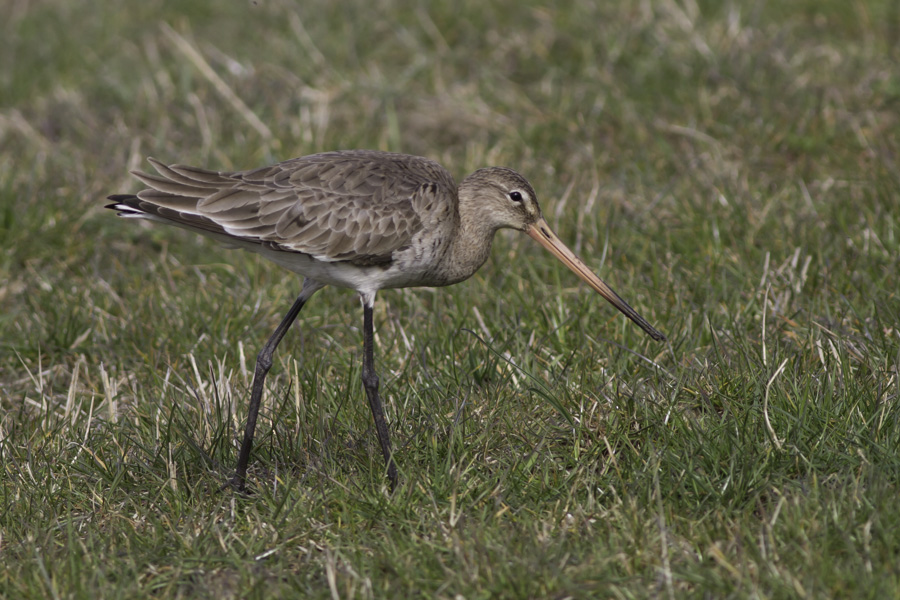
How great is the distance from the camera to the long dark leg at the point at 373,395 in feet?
14.9

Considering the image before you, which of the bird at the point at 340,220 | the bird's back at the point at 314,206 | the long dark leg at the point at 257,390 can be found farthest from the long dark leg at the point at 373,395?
the long dark leg at the point at 257,390

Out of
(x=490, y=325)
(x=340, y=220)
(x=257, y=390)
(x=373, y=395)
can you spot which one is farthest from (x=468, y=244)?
(x=257, y=390)

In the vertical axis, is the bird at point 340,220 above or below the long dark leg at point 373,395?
above

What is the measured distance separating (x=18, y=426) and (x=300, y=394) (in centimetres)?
141

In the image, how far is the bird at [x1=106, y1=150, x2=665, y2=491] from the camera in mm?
4836

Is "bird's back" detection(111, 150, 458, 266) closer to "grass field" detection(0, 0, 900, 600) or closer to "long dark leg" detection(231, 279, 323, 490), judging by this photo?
"long dark leg" detection(231, 279, 323, 490)

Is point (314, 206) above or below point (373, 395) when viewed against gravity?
above

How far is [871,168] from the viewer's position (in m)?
6.79

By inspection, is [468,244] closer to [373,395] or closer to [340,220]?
[340,220]

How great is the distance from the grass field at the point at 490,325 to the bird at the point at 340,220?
0.40 m

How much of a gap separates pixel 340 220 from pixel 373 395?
32.1 inches

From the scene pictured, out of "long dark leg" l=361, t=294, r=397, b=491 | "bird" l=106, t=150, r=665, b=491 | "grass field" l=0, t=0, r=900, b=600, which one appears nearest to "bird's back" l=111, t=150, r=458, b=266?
"bird" l=106, t=150, r=665, b=491

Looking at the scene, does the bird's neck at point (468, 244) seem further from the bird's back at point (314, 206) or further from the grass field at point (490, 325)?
the grass field at point (490, 325)

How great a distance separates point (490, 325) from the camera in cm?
571
